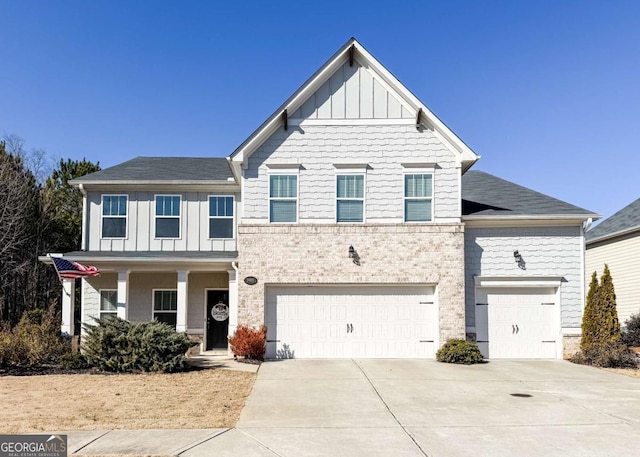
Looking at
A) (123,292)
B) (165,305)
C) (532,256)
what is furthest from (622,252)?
(123,292)

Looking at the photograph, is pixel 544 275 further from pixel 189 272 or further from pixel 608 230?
pixel 189 272

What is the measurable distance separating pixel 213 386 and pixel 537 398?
6661 millimetres

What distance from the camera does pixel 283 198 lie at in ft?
53.1

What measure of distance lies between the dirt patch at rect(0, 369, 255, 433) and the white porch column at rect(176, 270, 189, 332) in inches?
147

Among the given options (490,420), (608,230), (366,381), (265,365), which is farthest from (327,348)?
(608,230)

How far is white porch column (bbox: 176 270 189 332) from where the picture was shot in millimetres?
16969

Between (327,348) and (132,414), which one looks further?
(327,348)

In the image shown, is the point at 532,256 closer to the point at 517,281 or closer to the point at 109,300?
the point at 517,281

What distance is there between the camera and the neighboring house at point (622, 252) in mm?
21406

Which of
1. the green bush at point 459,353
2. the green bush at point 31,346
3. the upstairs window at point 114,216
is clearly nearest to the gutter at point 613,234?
the green bush at point 459,353

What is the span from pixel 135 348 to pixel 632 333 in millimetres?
17168

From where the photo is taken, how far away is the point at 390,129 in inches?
643

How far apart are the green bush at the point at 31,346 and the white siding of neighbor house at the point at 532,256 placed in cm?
1185

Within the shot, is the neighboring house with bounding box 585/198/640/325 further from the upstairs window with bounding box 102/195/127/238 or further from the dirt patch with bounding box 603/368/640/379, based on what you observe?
the upstairs window with bounding box 102/195/127/238
